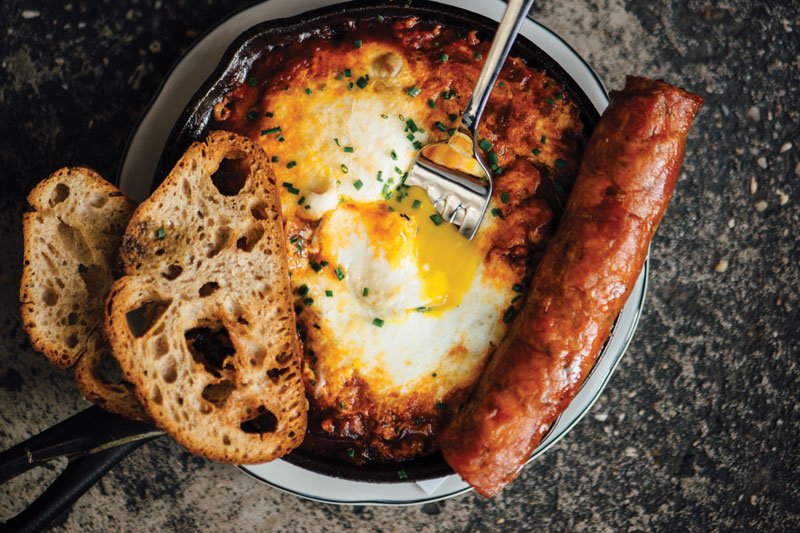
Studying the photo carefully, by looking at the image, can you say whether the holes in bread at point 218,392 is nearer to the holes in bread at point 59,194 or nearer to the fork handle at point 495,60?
the holes in bread at point 59,194

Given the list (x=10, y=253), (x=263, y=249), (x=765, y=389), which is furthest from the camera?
(x=765, y=389)

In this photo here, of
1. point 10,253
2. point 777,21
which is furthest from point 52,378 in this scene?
point 777,21

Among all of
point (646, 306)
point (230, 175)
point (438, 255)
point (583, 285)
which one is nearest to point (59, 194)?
point (230, 175)

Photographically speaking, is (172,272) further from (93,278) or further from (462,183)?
(462,183)

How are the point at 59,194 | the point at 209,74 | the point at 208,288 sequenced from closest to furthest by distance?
the point at 208,288, the point at 59,194, the point at 209,74

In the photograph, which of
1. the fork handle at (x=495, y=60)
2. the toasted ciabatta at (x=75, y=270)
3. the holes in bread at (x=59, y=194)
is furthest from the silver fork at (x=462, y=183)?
the holes in bread at (x=59, y=194)

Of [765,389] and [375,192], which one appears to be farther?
[765,389]

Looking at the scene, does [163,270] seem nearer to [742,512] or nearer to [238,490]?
[238,490]
